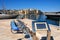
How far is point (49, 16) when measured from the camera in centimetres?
1530

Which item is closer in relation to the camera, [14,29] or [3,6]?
[14,29]

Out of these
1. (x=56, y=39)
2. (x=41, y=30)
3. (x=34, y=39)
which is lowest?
(x=56, y=39)

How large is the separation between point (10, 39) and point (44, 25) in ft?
8.28

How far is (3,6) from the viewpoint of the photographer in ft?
114

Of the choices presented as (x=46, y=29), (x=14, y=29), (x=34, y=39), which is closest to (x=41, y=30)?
(x=46, y=29)

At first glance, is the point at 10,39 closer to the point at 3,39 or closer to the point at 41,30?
the point at 3,39

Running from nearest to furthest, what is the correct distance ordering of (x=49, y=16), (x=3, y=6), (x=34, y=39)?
1. (x=34, y=39)
2. (x=49, y=16)
3. (x=3, y=6)

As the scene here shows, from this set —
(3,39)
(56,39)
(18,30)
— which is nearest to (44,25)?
(56,39)

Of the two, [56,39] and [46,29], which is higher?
[46,29]

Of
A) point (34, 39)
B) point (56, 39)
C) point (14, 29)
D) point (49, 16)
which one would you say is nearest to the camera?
point (34, 39)

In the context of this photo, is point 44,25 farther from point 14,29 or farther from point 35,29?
point 14,29

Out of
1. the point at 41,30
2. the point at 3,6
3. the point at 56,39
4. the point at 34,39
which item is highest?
the point at 3,6

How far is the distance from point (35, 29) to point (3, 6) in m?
32.7

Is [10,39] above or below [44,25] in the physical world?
below
